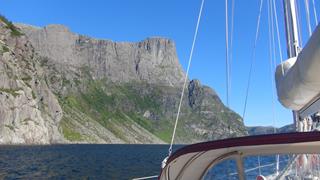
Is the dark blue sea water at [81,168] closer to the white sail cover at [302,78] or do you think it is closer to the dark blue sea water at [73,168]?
the dark blue sea water at [73,168]

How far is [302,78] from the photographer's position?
7.40 metres

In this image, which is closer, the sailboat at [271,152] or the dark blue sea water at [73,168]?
the sailboat at [271,152]

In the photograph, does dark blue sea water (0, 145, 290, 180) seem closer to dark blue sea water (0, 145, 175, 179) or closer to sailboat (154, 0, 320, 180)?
dark blue sea water (0, 145, 175, 179)

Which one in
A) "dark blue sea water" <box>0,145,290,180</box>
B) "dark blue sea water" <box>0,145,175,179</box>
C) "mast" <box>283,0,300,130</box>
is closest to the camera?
"mast" <box>283,0,300,130</box>

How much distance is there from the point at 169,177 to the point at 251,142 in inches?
78.2

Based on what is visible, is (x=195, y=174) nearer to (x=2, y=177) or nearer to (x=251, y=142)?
(x=251, y=142)

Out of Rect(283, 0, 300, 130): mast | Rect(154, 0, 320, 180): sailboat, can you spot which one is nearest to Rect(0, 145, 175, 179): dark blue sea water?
Rect(283, 0, 300, 130): mast

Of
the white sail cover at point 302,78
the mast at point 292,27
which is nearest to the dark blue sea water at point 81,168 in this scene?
the white sail cover at point 302,78

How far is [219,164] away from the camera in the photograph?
22.6 ft

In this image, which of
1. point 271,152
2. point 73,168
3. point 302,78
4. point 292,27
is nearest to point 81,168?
point 73,168

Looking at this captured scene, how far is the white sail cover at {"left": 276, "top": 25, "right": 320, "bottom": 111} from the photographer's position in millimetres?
6500

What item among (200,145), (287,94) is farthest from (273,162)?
(287,94)

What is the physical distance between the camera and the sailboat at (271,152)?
5848mm

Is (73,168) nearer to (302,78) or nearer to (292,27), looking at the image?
(292,27)
